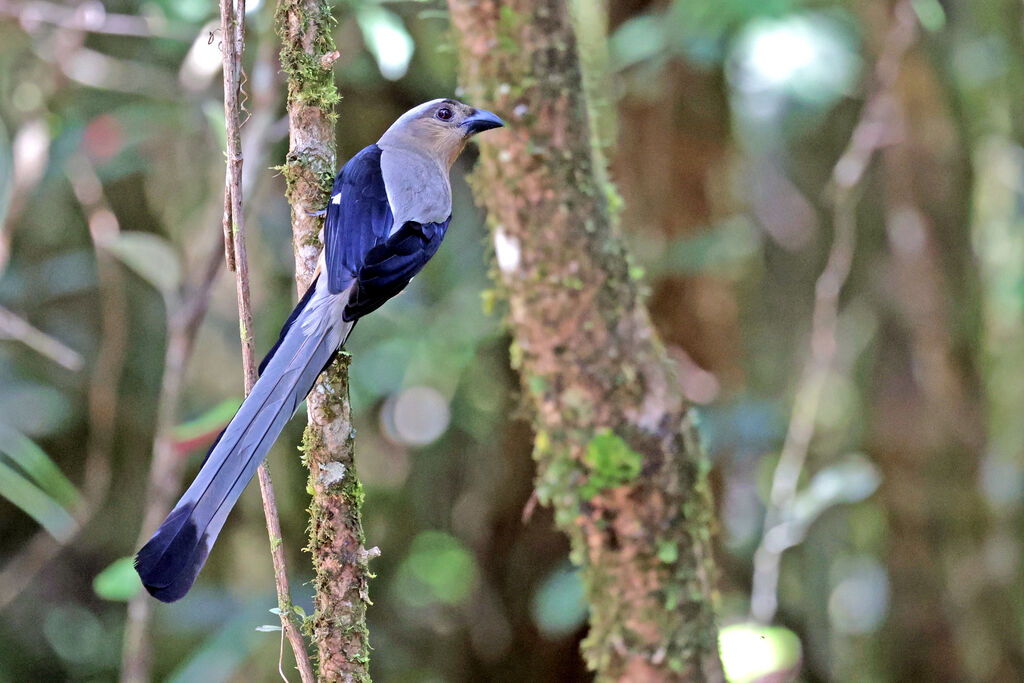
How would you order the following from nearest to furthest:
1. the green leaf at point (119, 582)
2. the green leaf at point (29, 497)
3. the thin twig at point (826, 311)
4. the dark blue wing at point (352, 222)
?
the dark blue wing at point (352, 222) < the green leaf at point (119, 582) < the green leaf at point (29, 497) < the thin twig at point (826, 311)

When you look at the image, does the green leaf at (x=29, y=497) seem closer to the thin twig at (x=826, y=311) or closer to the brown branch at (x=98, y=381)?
the brown branch at (x=98, y=381)

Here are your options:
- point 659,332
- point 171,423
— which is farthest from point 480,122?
point 659,332

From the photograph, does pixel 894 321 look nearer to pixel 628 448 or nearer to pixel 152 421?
pixel 628 448

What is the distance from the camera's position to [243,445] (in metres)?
1.28

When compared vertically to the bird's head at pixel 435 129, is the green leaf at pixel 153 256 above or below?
above

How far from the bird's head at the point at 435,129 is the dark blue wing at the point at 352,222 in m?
0.50

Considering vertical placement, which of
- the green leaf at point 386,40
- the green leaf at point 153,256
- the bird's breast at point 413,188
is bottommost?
the bird's breast at point 413,188

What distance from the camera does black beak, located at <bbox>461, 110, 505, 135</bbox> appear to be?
6.91 feet

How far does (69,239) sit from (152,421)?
0.92 m

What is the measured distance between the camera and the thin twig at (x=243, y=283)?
1.25 metres

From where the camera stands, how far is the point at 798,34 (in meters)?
3.08

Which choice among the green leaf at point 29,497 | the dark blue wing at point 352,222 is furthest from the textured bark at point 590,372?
the green leaf at point 29,497

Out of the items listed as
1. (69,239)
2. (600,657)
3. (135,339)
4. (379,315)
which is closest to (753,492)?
(379,315)

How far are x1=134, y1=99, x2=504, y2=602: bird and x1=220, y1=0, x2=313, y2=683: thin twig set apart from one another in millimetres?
46
